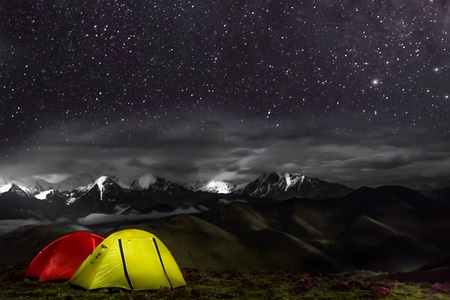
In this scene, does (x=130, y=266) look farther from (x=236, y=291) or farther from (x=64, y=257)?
(x=64, y=257)

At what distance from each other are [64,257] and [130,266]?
5354 millimetres

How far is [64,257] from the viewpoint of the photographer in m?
20.6

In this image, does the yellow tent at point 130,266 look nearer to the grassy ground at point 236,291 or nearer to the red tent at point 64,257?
the grassy ground at point 236,291

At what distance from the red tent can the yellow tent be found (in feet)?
6.88

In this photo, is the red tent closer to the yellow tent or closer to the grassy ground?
→ the grassy ground

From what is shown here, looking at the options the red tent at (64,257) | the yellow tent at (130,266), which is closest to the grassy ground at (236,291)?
the yellow tent at (130,266)

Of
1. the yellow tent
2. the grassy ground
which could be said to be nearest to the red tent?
the grassy ground

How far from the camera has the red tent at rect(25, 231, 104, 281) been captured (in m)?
20.3

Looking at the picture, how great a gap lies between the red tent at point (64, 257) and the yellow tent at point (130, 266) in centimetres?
210

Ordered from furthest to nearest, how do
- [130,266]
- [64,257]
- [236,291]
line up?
1. [64,257]
2. [236,291]
3. [130,266]

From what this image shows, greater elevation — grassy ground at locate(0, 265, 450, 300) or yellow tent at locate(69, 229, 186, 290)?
yellow tent at locate(69, 229, 186, 290)

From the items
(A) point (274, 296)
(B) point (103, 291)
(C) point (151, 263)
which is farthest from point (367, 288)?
(B) point (103, 291)

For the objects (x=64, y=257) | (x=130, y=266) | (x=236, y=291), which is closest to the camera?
(x=130, y=266)

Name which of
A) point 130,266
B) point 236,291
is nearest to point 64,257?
point 130,266
